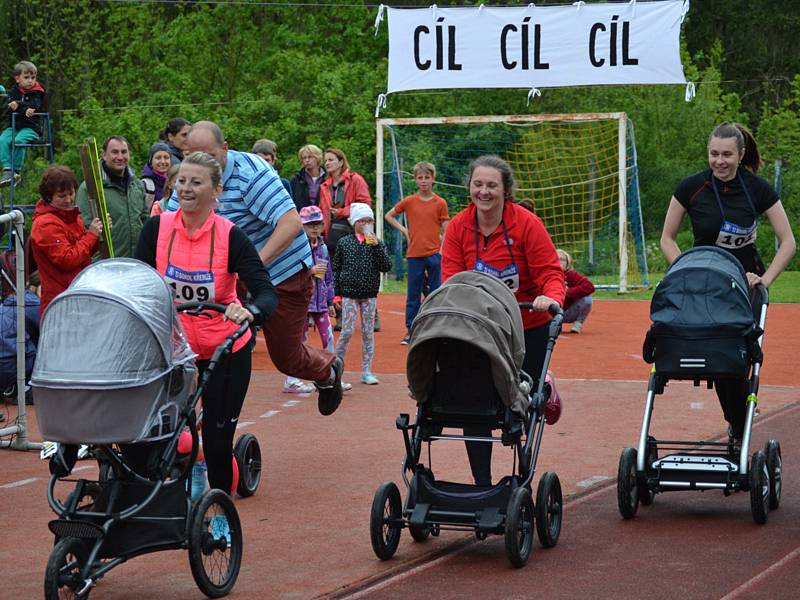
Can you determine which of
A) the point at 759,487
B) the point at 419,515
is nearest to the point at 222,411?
the point at 419,515

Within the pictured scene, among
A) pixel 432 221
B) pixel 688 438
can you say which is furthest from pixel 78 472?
pixel 432 221

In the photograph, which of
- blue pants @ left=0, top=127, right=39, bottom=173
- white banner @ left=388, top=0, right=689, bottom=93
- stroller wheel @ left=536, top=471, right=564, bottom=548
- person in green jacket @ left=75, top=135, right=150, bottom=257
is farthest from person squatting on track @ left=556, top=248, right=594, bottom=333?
stroller wheel @ left=536, top=471, right=564, bottom=548

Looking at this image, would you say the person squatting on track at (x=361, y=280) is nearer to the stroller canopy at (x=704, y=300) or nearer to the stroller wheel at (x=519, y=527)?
the stroller canopy at (x=704, y=300)

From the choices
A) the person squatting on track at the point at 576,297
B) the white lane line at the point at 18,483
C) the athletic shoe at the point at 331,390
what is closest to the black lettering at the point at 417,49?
the person squatting on track at the point at 576,297

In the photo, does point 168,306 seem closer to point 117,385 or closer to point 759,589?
point 117,385

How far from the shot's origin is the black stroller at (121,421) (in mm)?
5238

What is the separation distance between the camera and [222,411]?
6508 mm

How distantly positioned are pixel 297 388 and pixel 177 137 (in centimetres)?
244

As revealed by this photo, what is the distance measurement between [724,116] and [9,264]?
29.9 metres

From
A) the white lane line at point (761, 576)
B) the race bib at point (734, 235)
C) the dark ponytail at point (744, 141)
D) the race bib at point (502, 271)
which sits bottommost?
the white lane line at point (761, 576)

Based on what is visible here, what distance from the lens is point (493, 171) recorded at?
6863 mm

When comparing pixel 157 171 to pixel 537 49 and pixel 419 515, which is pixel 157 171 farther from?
pixel 537 49

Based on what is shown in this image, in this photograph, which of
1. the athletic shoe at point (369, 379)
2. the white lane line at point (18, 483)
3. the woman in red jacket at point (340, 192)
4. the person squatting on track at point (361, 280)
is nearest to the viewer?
the white lane line at point (18, 483)

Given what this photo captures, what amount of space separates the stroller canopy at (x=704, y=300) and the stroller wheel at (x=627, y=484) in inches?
28.2
